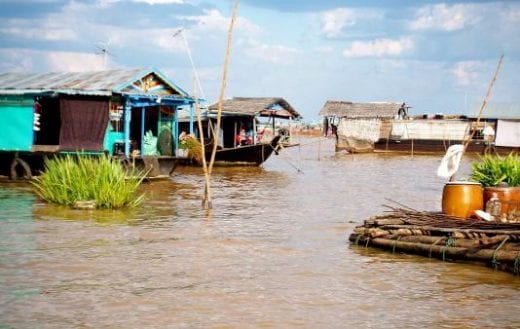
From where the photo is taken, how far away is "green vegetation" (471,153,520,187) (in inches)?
457

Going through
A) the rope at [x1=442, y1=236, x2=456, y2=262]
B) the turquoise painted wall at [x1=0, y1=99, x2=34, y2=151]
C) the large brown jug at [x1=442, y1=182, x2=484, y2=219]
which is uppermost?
the turquoise painted wall at [x1=0, y1=99, x2=34, y2=151]

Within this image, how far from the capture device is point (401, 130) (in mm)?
37594

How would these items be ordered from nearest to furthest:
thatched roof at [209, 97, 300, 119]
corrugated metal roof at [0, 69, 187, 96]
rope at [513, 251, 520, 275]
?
rope at [513, 251, 520, 275], corrugated metal roof at [0, 69, 187, 96], thatched roof at [209, 97, 300, 119]

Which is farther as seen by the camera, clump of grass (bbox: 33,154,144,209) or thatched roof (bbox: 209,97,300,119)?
thatched roof (bbox: 209,97,300,119)

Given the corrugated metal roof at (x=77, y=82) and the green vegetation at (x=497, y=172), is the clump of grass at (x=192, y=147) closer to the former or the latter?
the corrugated metal roof at (x=77, y=82)

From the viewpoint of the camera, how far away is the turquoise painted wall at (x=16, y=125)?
695 inches

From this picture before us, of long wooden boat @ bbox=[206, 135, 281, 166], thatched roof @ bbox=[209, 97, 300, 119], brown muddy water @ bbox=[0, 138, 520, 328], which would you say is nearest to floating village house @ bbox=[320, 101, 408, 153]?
thatched roof @ bbox=[209, 97, 300, 119]

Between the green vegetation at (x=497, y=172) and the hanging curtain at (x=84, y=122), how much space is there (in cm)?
879

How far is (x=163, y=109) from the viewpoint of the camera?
64.5 feet

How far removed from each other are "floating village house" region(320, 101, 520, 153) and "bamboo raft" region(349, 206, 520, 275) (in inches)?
1109

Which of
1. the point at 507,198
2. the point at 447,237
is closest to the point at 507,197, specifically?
the point at 507,198

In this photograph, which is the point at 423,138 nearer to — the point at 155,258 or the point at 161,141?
the point at 161,141

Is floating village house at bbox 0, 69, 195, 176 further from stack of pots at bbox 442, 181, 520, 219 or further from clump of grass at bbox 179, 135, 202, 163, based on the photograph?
stack of pots at bbox 442, 181, 520, 219

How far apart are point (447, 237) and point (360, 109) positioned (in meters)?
30.4
